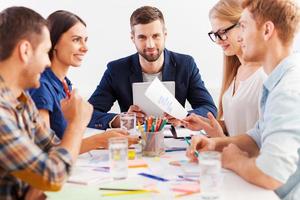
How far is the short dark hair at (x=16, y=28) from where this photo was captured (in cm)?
116

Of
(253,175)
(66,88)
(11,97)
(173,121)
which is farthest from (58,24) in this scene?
(253,175)

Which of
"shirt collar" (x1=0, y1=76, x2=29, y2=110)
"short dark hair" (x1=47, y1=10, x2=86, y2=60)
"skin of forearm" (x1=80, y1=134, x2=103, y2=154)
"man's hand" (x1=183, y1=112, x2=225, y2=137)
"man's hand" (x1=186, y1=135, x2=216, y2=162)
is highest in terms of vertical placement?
"short dark hair" (x1=47, y1=10, x2=86, y2=60)

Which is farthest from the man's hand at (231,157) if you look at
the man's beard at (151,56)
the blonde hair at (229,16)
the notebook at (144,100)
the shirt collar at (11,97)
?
the man's beard at (151,56)

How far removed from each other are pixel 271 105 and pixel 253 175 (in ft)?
0.75

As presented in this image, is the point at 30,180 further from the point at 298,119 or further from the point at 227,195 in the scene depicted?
the point at 298,119

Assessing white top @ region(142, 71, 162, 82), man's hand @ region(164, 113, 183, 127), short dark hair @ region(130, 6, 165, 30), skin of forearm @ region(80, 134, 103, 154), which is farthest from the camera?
white top @ region(142, 71, 162, 82)

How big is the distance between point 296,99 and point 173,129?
0.94 m

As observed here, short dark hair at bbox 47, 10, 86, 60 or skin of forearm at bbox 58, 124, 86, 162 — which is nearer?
skin of forearm at bbox 58, 124, 86, 162

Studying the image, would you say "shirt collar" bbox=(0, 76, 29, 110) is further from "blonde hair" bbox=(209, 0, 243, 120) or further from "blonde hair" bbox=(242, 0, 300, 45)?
"blonde hair" bbox=(209, 0, 243, 120)

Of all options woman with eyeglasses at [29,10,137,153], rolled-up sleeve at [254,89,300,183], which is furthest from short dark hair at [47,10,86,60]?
rolled-up sleeve at [254,89,300,183]

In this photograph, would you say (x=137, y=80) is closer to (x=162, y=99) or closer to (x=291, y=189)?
(x=162, y=99)

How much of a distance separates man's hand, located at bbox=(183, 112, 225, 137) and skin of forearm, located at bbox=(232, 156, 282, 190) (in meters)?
0.58

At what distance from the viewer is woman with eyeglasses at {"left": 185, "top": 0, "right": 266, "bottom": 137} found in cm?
198

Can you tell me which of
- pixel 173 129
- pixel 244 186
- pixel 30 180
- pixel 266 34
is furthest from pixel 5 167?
pixel 173 129
